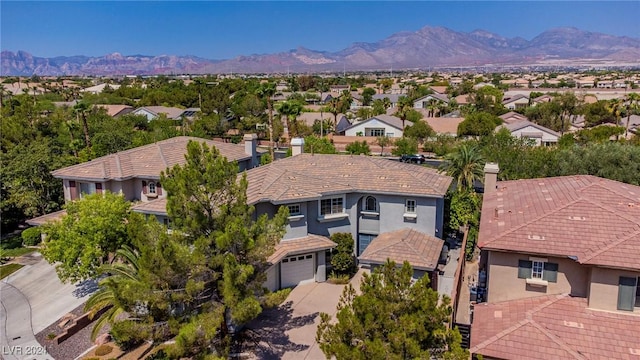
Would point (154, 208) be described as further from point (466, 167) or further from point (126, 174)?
point (466, 167)

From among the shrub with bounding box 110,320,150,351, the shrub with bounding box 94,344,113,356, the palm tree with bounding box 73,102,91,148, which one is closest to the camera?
the shrub with bounding box 110,320,150,351

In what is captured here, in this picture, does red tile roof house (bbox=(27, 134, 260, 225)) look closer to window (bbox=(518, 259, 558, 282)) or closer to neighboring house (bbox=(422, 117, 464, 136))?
window (bbox=(518, 259, 558, 282))

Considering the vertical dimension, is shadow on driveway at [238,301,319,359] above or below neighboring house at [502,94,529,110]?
below

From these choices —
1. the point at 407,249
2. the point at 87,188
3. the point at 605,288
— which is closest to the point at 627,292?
the point at 605,288

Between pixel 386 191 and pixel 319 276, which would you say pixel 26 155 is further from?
pixel 386 191

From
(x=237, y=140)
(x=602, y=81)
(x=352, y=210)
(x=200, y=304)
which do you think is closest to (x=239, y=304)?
(x=200, y=304)

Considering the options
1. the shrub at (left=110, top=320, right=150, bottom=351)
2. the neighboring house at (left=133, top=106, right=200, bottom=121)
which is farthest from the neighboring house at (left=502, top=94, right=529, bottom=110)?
the shrub at (left=110, top=320, right=150, bottom=351)

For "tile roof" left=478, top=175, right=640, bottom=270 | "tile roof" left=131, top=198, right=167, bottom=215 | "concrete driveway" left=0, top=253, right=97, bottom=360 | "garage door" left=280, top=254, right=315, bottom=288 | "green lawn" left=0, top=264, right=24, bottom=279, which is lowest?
"concrete driveway" left=0, top=253, right=97, bottom=360
